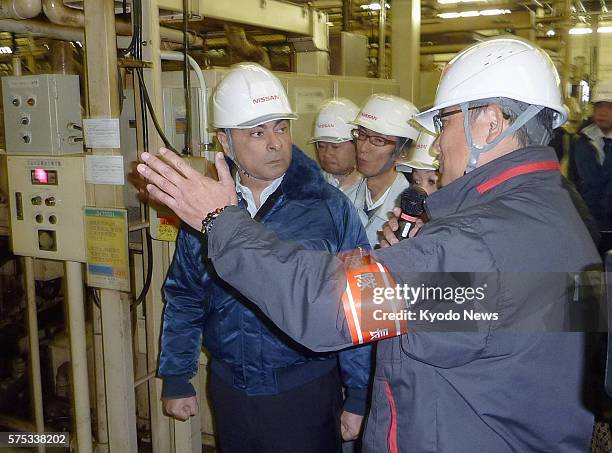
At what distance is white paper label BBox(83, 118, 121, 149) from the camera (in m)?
2.14

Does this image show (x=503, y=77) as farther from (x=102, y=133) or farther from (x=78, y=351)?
(x=78, y=351)

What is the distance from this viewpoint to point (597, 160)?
14.3 feet

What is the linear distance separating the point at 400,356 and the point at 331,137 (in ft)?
7.64

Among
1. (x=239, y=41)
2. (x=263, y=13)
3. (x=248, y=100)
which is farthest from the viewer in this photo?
(x=239, y=41)

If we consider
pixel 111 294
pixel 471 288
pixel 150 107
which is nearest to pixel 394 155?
pixel 150 107

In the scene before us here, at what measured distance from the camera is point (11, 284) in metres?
4.31

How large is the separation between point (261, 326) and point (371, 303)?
873mm

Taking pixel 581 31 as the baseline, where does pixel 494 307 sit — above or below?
below

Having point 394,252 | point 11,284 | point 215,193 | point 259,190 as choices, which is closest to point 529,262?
point 394,252

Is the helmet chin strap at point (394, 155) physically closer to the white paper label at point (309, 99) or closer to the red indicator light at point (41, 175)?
the white paper label at point (309, 99)

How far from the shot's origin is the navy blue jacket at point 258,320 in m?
1.84

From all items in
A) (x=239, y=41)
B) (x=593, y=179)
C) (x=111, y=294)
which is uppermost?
(x=239, y=41)

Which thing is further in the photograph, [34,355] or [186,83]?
[34,355]

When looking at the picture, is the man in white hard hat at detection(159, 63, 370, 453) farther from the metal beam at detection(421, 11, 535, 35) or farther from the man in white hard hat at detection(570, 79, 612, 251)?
the metal beam at detection(421, 11, 535, 35)
